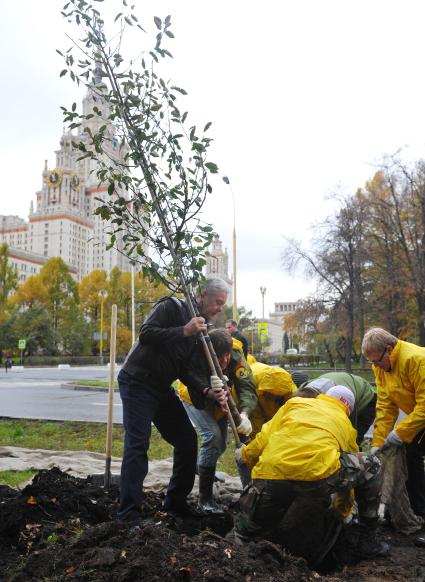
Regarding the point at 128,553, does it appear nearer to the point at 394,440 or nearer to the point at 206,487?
the point at 206,487

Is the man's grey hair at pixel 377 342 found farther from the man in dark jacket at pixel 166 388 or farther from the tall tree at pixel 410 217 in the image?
the tall tree at pixel 410 217

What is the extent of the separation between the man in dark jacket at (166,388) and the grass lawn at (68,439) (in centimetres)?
201

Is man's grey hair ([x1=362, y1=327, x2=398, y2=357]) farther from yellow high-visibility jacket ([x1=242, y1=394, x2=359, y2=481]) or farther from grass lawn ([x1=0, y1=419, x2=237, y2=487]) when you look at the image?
grass lawn ([x1=0, y1=419, x2=237, y2=487])

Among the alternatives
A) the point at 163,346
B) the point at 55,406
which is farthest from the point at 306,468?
the point at 55,406

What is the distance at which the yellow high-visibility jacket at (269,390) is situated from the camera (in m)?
4.75

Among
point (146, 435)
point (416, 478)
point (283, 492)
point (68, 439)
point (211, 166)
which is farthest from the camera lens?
point (68, 439)

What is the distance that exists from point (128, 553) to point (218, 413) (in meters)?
2.04

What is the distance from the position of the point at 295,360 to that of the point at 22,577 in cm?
4023

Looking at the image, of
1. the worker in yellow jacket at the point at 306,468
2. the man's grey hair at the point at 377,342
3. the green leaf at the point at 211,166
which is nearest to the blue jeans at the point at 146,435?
the worker in yellow jacket at the point at 306,468

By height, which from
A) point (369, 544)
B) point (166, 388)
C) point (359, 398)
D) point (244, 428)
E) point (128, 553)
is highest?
point (166, 388)

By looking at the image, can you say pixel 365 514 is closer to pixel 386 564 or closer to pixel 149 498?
pixel 386 564

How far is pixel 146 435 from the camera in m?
3.81

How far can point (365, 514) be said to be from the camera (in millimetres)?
3674

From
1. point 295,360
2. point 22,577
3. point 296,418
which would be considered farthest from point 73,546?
point 295,360
